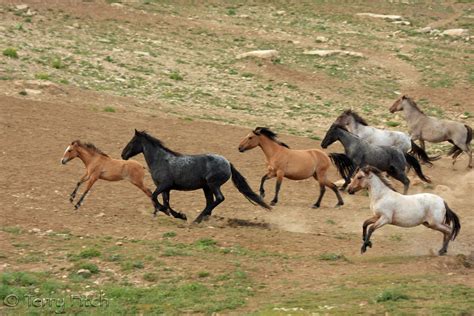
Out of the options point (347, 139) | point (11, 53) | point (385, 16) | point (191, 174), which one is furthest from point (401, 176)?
point (385, 16)

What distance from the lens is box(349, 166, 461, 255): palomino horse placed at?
15.6m

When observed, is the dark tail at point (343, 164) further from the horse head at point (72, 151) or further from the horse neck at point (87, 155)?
the horse head at point (72, 151)

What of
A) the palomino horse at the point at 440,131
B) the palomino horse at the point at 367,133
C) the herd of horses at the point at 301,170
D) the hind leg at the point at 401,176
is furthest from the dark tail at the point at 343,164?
the palomino horse at the point at 440,131

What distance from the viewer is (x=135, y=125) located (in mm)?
26453

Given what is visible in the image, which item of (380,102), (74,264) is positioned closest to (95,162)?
(74,264)

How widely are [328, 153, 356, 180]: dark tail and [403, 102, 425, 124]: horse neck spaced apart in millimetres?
6155

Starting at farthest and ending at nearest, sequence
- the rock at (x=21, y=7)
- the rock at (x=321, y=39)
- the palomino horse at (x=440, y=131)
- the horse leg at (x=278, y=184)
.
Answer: the rock at (x=321, y=39) < the rock at (x=21, y=7) < the palomino horse at (x=440, y=131) < the horse leg at (x=278, y=184)

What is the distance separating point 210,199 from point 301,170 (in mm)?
2794

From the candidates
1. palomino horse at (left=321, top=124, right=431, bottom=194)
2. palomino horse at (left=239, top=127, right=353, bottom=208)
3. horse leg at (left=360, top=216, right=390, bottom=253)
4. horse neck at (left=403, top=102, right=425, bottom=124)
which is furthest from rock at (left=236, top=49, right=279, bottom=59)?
horse leg at (left=360, top=216, right=390, bottom=253)

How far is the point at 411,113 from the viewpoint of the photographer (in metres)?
26.8

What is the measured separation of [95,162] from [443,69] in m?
24.8

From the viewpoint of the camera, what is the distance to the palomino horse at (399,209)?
15.6 m

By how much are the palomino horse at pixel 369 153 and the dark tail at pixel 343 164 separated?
133 millimetres

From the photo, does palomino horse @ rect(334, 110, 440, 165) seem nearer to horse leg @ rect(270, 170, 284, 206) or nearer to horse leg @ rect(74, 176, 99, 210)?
horse leg @ rect(270, 170, 284, 206)
